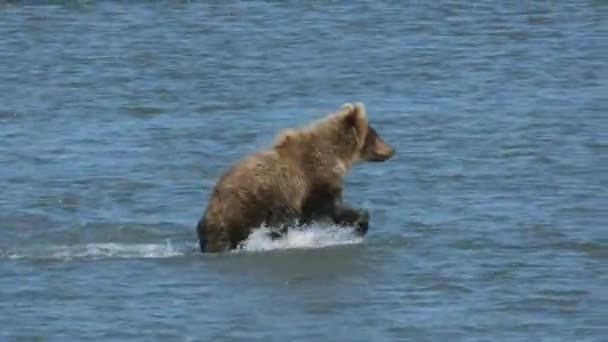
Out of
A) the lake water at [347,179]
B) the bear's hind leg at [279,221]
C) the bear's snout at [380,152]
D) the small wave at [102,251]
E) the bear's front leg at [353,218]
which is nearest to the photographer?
the lake water at [347,179]

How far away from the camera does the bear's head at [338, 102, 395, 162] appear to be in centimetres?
1255

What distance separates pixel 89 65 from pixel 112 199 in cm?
687

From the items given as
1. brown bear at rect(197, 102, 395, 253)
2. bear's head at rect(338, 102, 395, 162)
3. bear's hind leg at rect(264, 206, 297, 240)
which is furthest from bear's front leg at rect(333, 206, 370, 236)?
bear's head at rect(338, 102, 395, 162)

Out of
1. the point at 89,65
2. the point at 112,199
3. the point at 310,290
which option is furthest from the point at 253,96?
the point at 310,290

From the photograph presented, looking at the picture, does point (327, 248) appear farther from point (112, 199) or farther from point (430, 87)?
point (430, 87)

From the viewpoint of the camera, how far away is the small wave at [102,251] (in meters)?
11.9

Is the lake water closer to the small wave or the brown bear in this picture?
the small wave

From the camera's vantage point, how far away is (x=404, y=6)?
80.1 feet

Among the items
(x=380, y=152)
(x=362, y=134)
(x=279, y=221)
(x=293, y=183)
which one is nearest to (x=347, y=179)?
(x=380, y=152)

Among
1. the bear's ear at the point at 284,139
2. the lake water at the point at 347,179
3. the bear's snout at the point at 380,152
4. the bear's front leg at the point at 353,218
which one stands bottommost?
the lake water at the point at 347,179

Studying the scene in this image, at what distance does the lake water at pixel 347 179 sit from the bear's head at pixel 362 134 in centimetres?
41

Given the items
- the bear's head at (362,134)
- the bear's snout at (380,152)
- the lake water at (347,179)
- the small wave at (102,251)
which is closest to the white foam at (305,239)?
the lake water at (347,179)

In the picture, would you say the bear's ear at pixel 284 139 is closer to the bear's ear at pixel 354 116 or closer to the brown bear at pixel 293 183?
the brown bear at pixel 293 183

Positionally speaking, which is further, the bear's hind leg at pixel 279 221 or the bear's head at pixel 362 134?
the bear's head at pixel 362 134
